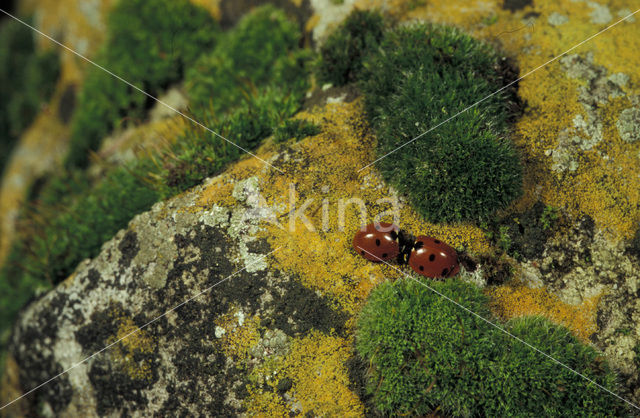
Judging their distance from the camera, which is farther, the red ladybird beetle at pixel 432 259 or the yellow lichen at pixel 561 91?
the yellow lichen at pixel 561 91

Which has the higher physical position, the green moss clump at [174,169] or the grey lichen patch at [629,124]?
the green moss clump at [174,169]

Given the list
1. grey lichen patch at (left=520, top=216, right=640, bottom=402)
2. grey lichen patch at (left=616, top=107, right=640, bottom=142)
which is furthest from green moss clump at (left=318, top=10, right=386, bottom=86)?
grey lichen patch at (left=520, top=216, right=640, bottom=402)

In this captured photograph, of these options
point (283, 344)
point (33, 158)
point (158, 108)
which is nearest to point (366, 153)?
point (283, 344)

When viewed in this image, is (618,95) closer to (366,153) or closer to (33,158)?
(366,153)

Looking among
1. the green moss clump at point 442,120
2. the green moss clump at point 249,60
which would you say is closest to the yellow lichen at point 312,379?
the green moss clump at point 442,120

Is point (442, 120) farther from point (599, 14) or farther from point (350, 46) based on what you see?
point (599, 14)

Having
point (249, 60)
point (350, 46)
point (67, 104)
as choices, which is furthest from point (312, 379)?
point (67, 104)

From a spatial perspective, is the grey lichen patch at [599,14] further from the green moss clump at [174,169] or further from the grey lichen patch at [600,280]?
the green moss clump at [174,169]
